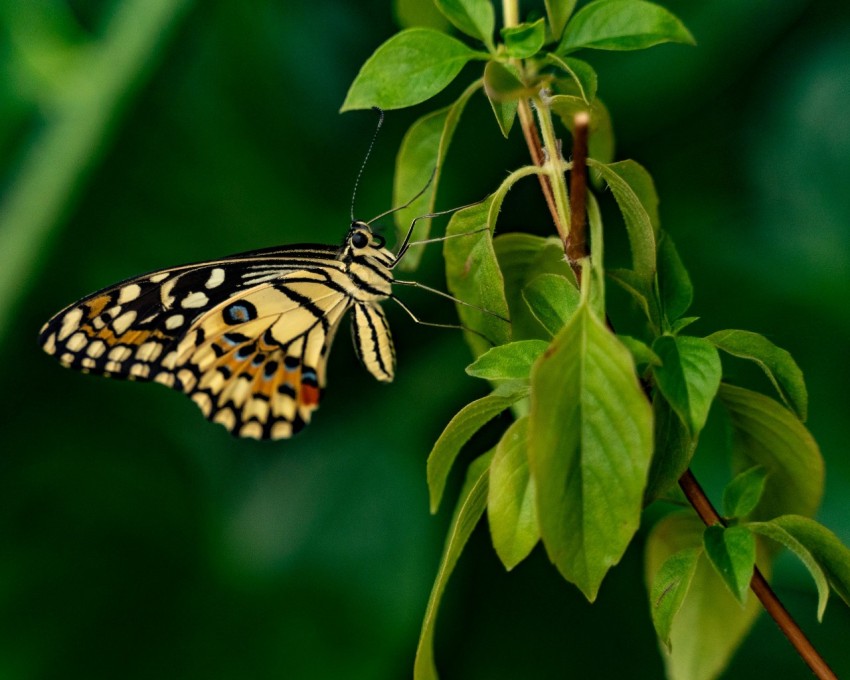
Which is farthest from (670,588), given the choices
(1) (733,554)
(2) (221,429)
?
(2) (221,429)

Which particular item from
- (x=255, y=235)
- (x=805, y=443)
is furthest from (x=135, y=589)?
(x=805, y=443)

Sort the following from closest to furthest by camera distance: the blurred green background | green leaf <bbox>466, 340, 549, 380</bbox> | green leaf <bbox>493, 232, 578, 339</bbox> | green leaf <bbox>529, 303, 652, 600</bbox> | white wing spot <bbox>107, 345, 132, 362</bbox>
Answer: green leaf <bbox>529, 303, 652, 600</bbox>
green leaf <bbox>466, 340, 549, 380</bbox>
green leaf <bbox>493, 232, 578, 339</bbox>
white wing spot <bbox>107, 345, 132, 362</bbox>
the blurred green background

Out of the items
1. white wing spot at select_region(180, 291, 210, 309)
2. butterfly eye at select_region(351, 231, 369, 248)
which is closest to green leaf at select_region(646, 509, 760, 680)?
butterfly eye at select_region(351, 231, 369, 248)

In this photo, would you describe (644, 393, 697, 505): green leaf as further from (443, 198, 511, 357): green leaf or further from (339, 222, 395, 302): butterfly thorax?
(339, 222, 395, 302): butterfly thorax

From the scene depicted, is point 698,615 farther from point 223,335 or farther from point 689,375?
point 223,335

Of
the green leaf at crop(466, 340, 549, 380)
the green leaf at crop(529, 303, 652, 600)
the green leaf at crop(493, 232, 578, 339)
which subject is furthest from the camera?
the green leaf at crop(493, 232, 578, 339)

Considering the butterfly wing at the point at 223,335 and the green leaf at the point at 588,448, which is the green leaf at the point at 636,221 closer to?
the green leaf at the point at 588,448

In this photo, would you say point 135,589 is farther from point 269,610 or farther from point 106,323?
point 106,323

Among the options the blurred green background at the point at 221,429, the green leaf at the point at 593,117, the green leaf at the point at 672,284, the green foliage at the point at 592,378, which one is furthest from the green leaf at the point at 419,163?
the blurred green background at the point at 221,429
